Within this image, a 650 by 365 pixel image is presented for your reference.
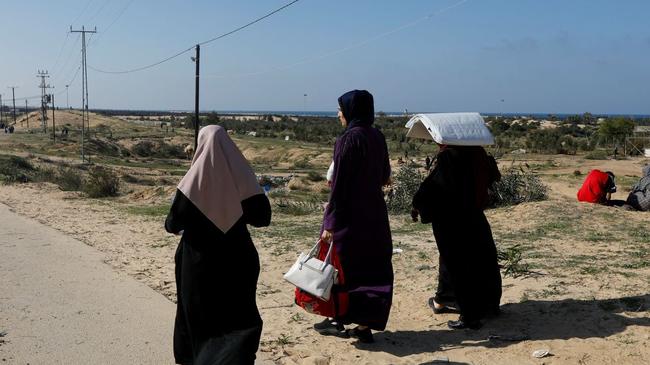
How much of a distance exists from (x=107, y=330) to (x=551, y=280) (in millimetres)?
4148

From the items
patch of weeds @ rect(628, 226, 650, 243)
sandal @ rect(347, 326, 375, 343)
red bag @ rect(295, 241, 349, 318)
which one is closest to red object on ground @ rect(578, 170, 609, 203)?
patch of weeds @ rect(628, 226, 650, 243)

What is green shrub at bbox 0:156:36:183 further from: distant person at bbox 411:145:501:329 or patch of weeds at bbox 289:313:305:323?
distant person at bbox 411:145:501:329

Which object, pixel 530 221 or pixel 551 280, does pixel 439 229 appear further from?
pixel 530 221

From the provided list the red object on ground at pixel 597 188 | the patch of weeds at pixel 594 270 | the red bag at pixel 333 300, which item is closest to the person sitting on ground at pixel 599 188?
the red object on ground at pixel 597 188

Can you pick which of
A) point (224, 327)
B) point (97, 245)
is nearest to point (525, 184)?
point (97, 245)

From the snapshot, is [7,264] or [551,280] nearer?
[551,280]

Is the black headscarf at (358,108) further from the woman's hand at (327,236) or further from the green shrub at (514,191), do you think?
the green shrub at (514,191)

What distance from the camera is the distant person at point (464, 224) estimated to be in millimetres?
5305

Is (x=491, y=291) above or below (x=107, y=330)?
above

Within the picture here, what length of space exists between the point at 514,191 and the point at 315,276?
961 centimetres

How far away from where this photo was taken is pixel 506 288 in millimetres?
→ 6340

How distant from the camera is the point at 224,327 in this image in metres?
4.10

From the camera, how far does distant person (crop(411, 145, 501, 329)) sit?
17.4ft

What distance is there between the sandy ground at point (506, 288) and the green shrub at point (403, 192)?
45.0 inches
